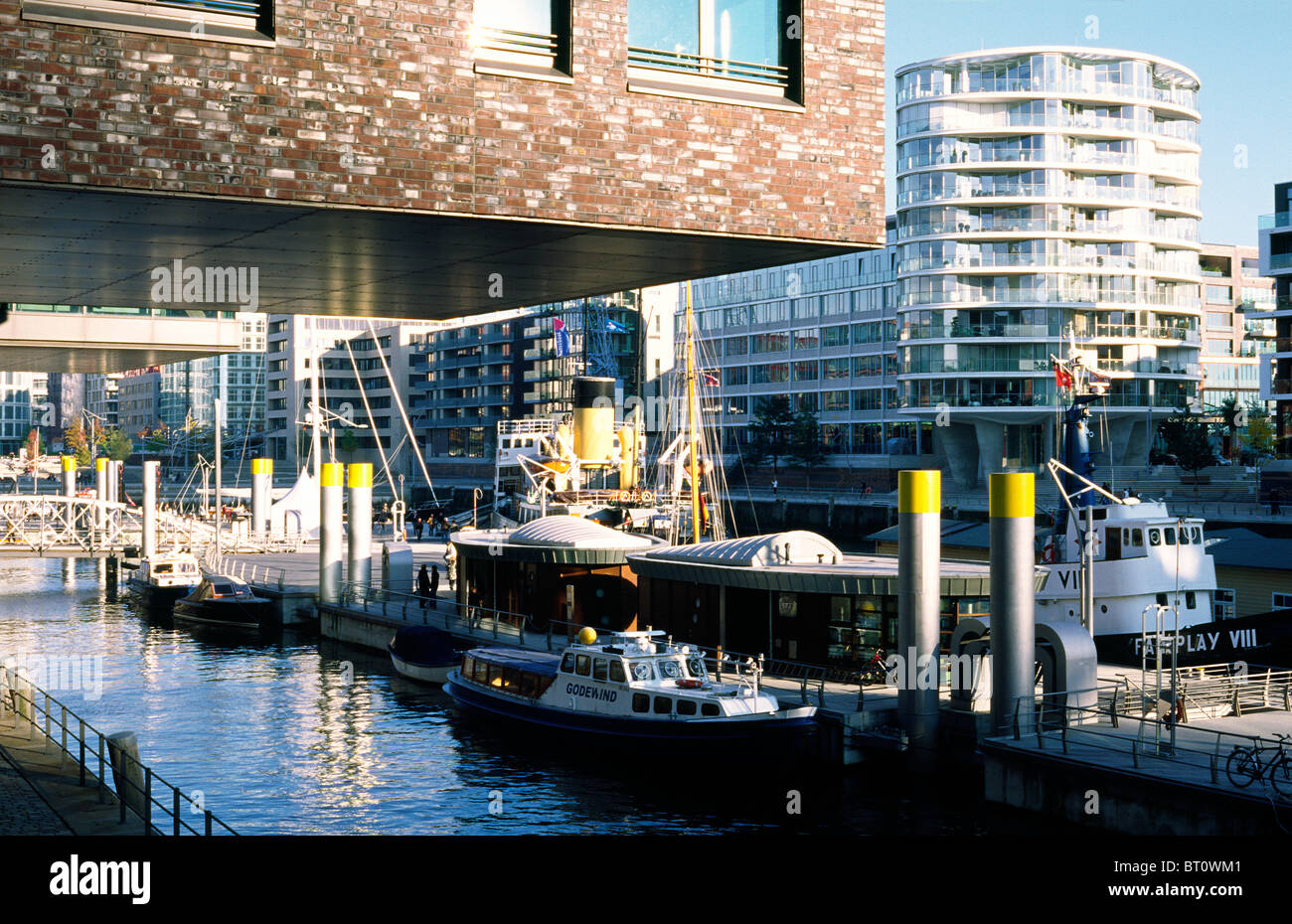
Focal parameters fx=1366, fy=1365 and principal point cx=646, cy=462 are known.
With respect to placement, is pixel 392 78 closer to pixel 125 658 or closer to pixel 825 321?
pixel 125 658

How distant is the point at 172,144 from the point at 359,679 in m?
34.3

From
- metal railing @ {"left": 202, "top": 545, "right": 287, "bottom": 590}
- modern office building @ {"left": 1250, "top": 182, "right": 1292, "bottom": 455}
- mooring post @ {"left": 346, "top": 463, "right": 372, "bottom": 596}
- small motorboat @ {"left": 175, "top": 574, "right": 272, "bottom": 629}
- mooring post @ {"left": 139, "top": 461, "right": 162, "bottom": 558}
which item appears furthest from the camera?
modern office building @ {"left": 1250, "top": 182, "right": 1292, "bottom": 455}

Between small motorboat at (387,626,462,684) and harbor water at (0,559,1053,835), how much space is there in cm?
65

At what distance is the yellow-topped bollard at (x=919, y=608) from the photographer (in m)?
27.6

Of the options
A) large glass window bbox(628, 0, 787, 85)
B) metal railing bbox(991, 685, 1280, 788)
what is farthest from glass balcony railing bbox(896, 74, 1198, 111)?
large glass window bbox(628, 0, 787, 85)

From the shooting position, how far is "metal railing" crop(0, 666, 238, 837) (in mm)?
16375

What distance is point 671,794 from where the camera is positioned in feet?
92.3

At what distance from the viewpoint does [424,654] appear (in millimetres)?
41719

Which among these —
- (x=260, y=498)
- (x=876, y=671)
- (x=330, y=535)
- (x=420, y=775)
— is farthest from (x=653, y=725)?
(x=260, y=498)

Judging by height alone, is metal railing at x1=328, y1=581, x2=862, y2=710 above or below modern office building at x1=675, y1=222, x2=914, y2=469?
below

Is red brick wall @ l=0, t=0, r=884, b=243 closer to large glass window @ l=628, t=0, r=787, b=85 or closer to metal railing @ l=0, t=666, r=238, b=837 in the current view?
large glass window @ l=628, t=0, r=787, b=85

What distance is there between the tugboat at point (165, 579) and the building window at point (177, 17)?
51838 mm

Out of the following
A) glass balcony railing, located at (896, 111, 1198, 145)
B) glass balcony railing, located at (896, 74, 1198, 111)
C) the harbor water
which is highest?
glass balcony railing, located at (896, 74, 1198, 111)

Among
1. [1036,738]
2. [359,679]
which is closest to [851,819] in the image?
[1036,738]
